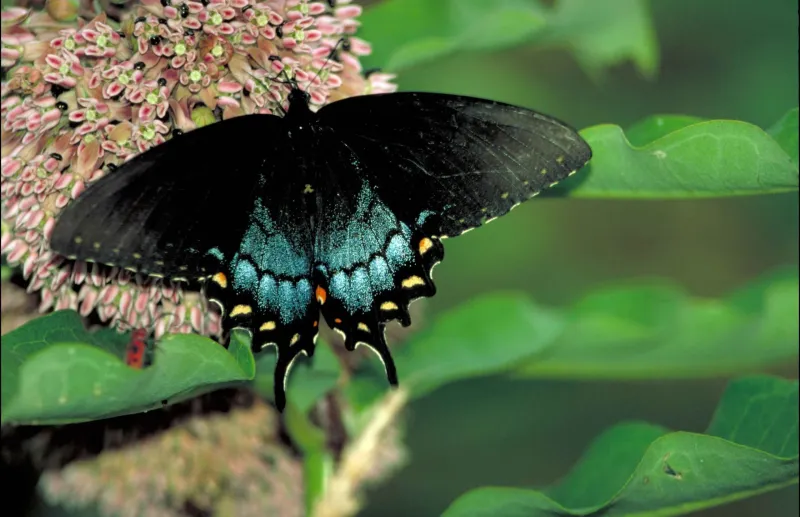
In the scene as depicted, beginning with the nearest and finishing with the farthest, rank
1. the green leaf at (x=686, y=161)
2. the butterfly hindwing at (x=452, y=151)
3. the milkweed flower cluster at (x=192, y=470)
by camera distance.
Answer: the green leaf at (x=686, y=161)
the butterfly hindwing at (x=452, y=151)
the milkweed flower cluster at (x=192, y=470)

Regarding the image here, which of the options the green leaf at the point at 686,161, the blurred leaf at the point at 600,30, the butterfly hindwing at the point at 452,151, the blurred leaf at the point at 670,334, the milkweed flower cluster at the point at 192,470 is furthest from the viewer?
the blurred leaf at the point at 600,30

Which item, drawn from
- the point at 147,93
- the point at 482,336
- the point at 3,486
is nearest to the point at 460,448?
the point at 482,336

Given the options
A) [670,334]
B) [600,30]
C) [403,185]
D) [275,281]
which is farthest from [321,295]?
[600,30]

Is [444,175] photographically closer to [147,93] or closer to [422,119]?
[422,119]

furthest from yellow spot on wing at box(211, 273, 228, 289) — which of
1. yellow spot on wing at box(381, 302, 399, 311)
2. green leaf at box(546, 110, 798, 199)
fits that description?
green leaf at box(546, 110, 798, 199)

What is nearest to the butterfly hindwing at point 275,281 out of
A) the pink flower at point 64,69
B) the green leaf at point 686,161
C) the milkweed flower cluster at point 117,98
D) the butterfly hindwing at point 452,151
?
the milkweed flower cluster at point 117,98

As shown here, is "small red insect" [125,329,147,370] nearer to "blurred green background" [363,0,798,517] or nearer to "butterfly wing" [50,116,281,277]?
"butterfly wing" [50,116,281,277]

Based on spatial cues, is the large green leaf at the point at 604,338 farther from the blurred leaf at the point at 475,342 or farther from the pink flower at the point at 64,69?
the pink flower at the point at 64,69
